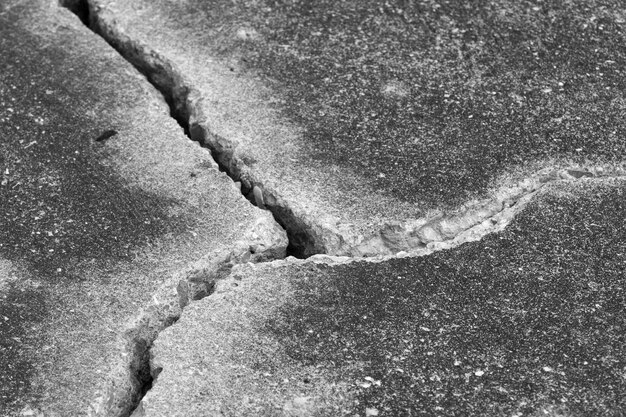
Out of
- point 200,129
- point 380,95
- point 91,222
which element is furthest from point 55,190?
point 380,95

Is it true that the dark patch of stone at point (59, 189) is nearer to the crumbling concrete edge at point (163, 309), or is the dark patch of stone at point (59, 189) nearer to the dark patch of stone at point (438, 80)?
the crumbling concrete edge at point (163, 309)

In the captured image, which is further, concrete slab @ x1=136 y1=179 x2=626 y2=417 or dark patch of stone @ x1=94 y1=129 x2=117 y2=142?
dark patch of stone @ x1=94 y1=129 x2=117 y2=142

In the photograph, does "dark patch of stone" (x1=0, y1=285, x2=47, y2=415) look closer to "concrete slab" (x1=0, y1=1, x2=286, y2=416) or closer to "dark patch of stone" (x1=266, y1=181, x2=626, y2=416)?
"concrete slab" (x1=0, y1=1, x2=286, y2=416)

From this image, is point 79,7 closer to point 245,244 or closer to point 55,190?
point 55,190

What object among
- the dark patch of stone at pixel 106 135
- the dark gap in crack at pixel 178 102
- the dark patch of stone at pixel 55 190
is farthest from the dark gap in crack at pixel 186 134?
the dark patch of stone at pixel 106 135

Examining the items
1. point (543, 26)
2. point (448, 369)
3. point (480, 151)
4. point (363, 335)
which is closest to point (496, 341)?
point (448, 369)

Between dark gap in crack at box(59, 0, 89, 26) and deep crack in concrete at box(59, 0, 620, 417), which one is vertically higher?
deep crack in concrete at box(59, 0, 620, 417)

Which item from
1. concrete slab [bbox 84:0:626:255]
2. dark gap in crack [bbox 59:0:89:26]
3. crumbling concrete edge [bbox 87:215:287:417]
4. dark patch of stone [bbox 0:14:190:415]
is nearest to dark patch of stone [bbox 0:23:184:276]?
dark patch of stone [bbox 0:14:190:415]
